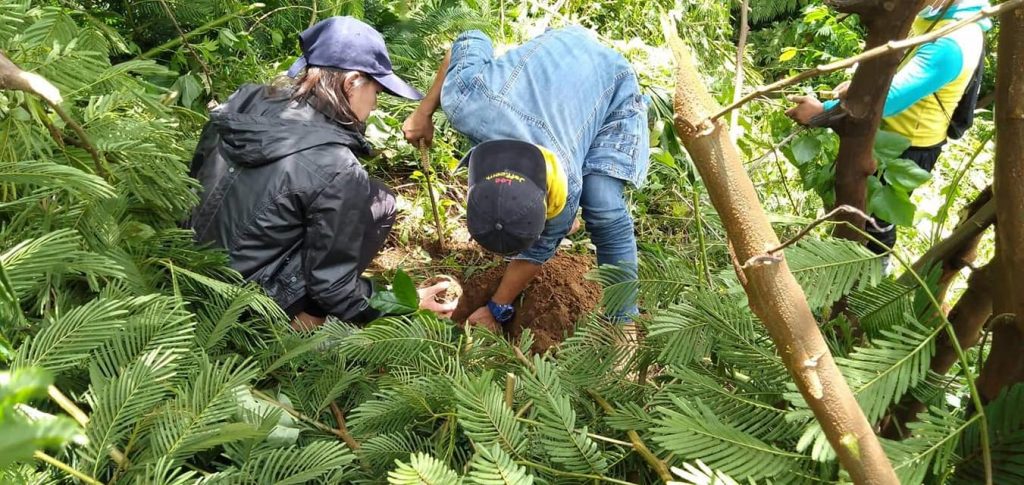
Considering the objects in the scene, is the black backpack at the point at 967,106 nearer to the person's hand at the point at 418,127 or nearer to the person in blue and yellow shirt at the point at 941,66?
the person in blue and yellow shirt at the point at 941,66

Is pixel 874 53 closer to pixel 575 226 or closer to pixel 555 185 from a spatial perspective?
pixel 555 185

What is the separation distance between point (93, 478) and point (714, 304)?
30.8 inches

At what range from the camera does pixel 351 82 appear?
206 centimetres

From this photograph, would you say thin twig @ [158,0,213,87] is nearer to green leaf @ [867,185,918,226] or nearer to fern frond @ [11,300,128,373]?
fern frond @ [11,300,128,373]

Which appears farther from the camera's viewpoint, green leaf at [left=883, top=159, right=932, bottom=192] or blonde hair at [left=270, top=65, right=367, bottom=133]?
blonde hair at [left=270, top=65, right=367, bottom=133]

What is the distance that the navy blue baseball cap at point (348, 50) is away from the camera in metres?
2.02

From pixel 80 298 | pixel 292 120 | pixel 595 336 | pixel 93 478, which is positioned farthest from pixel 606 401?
pixel 292 120

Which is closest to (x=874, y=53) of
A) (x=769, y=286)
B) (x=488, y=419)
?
(x=769, y=286)

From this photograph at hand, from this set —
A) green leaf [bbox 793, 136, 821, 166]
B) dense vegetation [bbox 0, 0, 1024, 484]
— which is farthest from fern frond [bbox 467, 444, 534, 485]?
green leaf [bbox 793, 136, 821, 166]

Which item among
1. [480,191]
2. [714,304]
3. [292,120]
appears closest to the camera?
[714,304]

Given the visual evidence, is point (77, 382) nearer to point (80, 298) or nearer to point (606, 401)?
point (80, 298)

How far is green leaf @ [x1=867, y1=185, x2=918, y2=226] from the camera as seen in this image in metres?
1.12

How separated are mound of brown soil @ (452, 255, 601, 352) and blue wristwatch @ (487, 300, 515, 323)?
2 cm

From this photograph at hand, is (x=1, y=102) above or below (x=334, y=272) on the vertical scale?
above
